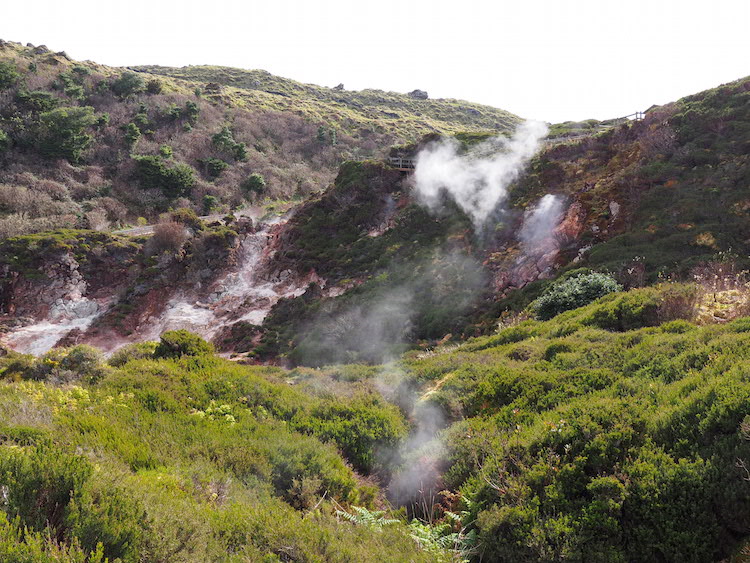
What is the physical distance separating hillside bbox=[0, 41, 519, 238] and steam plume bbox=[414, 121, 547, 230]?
7655mm

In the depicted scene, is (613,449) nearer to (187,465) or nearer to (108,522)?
(108,522)

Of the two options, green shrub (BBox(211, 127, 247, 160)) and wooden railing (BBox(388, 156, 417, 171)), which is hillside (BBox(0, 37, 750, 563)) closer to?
wooden railing (BBox(388, 156, 417, 171))

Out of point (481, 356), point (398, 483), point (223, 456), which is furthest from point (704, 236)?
point (223, 456)

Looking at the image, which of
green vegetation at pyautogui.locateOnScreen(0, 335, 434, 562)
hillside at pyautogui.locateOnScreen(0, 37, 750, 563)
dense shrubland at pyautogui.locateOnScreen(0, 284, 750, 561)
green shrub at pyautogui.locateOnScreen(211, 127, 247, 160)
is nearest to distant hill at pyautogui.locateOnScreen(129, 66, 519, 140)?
green shrub at pyautogui.locateOnScreen(211, 127, 247, 160)

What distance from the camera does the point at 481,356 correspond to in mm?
8203

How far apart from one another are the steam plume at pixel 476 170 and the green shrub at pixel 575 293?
699 centimetres

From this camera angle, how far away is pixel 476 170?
2023 cm

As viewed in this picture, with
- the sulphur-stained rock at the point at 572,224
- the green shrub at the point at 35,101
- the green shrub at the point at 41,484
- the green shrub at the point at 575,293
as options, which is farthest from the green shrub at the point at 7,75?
the green shrub at the point at 575,293

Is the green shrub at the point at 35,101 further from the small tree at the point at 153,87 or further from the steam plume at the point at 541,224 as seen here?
the steam plume at the point at 541,224

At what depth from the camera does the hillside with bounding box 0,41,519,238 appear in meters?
28.4

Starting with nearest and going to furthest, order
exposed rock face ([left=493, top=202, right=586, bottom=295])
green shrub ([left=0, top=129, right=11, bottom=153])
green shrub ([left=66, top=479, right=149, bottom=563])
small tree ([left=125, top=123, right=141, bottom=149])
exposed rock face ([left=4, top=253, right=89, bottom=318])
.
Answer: green shrub ([left=66, top=479, right=149, bottom=563])
exposed rock face ([left=493, top=202, right=586, bottom=295])
exposed rock face ([left=4, top=253, right=89, bottom=318])
green shrub ([left=0, top=129, right=11, bottom=153])
small tree ([left=125, top=123, right=141, bottom=149])

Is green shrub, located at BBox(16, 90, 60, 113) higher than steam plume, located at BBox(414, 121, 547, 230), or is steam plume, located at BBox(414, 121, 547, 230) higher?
green shrub, located at BBox(16, 90, 60, 113)

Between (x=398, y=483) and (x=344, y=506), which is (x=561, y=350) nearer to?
(x=398, y=483)

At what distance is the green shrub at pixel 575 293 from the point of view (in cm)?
985
